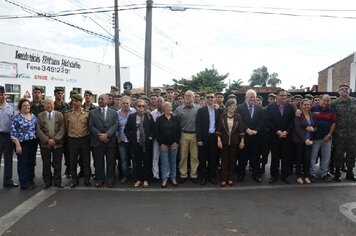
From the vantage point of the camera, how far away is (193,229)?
4.94 meters

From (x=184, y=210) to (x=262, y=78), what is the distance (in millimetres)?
65171

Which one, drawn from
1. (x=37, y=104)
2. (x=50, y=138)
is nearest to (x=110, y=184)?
(x=50, y=138)

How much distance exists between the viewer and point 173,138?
23.8ft

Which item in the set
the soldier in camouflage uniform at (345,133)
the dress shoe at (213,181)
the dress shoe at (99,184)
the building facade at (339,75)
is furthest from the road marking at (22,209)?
the building facade at (339,75)

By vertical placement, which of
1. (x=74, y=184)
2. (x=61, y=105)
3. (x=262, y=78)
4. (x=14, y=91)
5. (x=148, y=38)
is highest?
(x=262, y=78)

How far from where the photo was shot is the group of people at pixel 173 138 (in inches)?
Answer: 281

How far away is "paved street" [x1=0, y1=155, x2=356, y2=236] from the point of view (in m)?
4.96

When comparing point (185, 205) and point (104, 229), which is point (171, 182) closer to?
point (185, 205)

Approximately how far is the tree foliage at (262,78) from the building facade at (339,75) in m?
34.6

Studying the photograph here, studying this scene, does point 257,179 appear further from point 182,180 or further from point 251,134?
point 182,180

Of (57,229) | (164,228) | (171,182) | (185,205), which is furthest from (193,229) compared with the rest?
(171,182)

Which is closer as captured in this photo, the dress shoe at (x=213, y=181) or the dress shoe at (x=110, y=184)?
the dress shoe at (x=110, y=184)

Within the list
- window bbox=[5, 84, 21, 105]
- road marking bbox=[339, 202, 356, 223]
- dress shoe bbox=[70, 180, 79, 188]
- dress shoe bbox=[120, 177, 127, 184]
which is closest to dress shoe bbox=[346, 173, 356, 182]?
road marking bbox=[339, 202, 356, 223]

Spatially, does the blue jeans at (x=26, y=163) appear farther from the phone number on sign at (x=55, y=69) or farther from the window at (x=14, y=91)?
the phone number on sign at (x=55, y=69)
